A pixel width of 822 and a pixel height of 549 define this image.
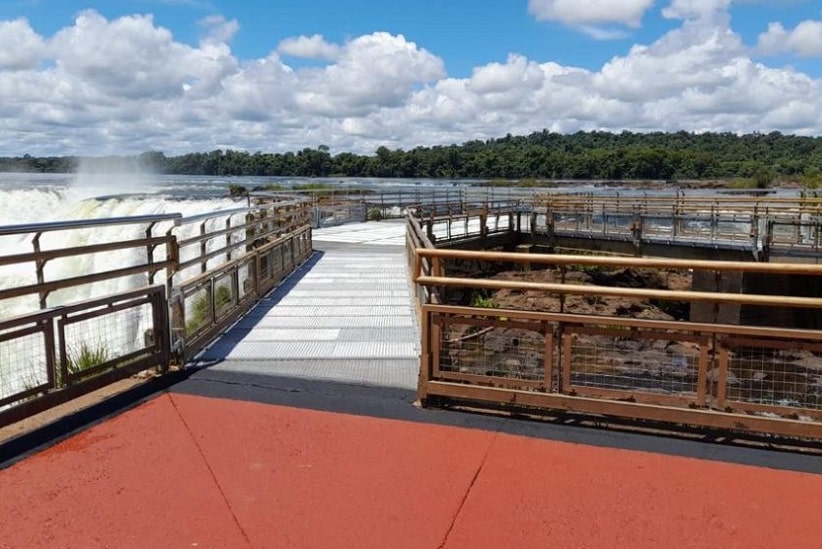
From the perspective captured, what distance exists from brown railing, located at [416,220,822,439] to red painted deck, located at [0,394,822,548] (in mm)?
396

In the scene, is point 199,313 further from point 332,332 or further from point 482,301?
point 482,301

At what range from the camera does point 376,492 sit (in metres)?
3.57

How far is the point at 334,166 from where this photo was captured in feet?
424

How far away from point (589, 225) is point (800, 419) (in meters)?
24.8

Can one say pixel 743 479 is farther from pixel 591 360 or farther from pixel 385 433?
pixel 385 433

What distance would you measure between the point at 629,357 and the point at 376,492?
2.04 meters

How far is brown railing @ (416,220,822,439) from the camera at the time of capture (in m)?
4.18

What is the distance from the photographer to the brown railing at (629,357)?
4.18 m

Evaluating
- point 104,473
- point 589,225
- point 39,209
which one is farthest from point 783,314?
point 39,209

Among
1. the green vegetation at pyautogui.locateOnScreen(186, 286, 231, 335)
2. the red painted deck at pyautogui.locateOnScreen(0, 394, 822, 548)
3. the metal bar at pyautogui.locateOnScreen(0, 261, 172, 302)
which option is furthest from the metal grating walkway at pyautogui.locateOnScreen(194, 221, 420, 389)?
the red painted deck at pyautogui.locateOnScreen(0, 394, 822, 548)

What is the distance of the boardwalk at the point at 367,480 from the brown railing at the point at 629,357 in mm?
198

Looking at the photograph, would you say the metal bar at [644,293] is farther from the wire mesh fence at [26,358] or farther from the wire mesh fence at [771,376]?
the wire mesh fence at [26,358]

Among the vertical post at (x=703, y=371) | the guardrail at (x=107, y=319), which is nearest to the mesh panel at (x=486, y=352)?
the vertical post at (x=703, y=371)

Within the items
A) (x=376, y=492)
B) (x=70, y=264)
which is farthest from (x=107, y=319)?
(x=70, y=264)
